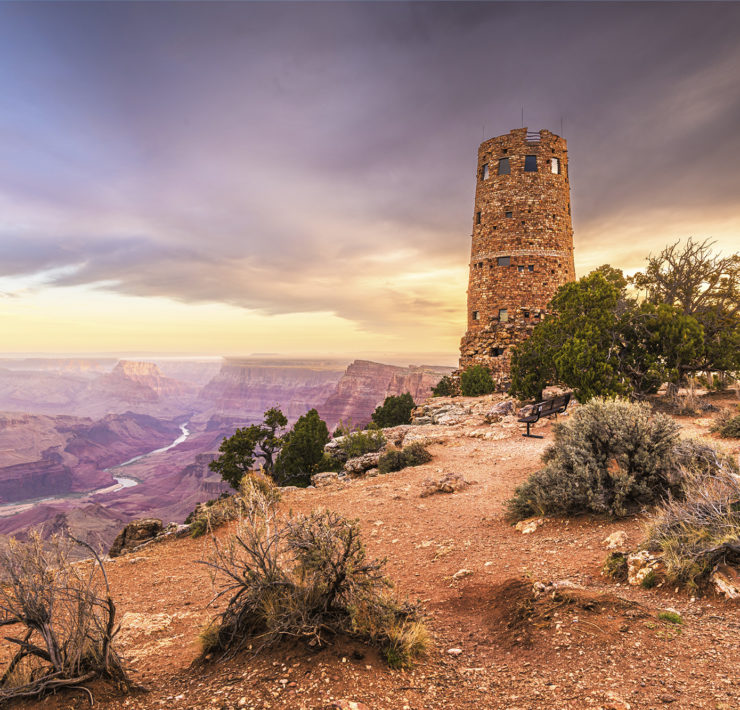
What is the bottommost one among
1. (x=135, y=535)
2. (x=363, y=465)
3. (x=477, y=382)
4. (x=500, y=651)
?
(x=135, y=535)

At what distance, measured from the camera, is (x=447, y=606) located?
465 cm

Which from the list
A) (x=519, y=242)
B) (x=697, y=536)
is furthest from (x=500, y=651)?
(x=519, y=242)

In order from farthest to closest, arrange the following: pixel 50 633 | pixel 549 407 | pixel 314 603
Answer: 1. pixel 549 407
2. pixel 314 603
3. pixel 50 633

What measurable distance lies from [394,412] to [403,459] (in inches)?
736

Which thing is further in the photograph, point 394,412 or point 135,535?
point 394,412

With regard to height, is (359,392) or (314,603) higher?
(314,603)

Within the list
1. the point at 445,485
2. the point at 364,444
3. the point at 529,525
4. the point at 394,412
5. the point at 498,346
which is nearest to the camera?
the point at 529,525

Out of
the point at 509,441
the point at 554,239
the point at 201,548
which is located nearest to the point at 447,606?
the point at 201,548

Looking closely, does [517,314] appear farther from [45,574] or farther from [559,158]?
[45,574]

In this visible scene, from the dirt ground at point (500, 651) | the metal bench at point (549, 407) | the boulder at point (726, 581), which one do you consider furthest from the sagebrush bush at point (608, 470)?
the metal bench at point (549, 407)

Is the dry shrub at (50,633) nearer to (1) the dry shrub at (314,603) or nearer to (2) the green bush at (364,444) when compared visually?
(1) the dry shrub at (314,603)

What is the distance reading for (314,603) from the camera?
347cm

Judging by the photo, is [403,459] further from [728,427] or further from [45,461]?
[45,461]

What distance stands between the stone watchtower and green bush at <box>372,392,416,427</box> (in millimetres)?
6212
